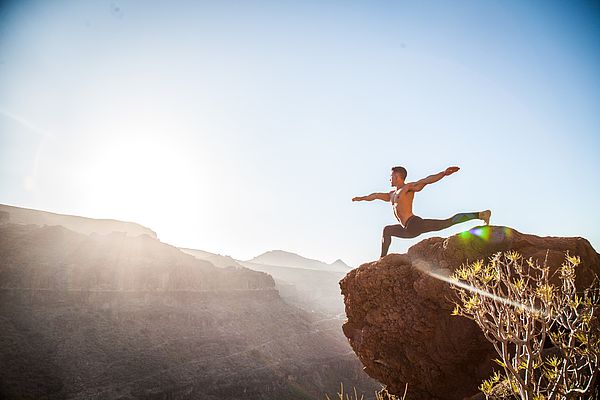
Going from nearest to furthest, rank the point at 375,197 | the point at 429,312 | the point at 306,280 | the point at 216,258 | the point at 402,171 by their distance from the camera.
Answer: the point at 429,312 → the point at 402,171 → the point at 375,197 → the point at 216,258 → the point at 306,280

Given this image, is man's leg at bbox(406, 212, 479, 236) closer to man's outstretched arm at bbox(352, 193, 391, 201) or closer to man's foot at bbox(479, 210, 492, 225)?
man's foot at bbox(479, 210, 492, 225)

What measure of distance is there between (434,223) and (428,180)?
2.64 ft

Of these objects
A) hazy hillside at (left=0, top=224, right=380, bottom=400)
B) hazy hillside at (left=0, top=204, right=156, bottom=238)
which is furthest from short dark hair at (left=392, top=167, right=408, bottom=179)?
hazy hillside at (left=0, top=204, right=156, bottom=238)

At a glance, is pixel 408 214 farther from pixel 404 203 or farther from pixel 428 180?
pixel 428 180

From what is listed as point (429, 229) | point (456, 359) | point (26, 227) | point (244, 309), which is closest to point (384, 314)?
point (456, 359)

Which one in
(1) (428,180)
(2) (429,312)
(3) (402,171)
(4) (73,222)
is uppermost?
(4) (73,222)

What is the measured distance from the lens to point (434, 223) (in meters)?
5.69

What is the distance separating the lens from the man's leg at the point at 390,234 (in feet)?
20.7

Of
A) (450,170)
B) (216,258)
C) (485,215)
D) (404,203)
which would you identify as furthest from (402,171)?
(216,258)

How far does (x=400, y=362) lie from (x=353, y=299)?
1.61 metres

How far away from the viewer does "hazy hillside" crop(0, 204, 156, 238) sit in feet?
271

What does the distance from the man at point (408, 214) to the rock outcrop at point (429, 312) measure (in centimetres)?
45

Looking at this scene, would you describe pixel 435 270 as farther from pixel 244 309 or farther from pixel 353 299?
pixel 244 309

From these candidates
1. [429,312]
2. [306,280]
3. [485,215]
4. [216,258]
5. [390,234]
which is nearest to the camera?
[485,215]
